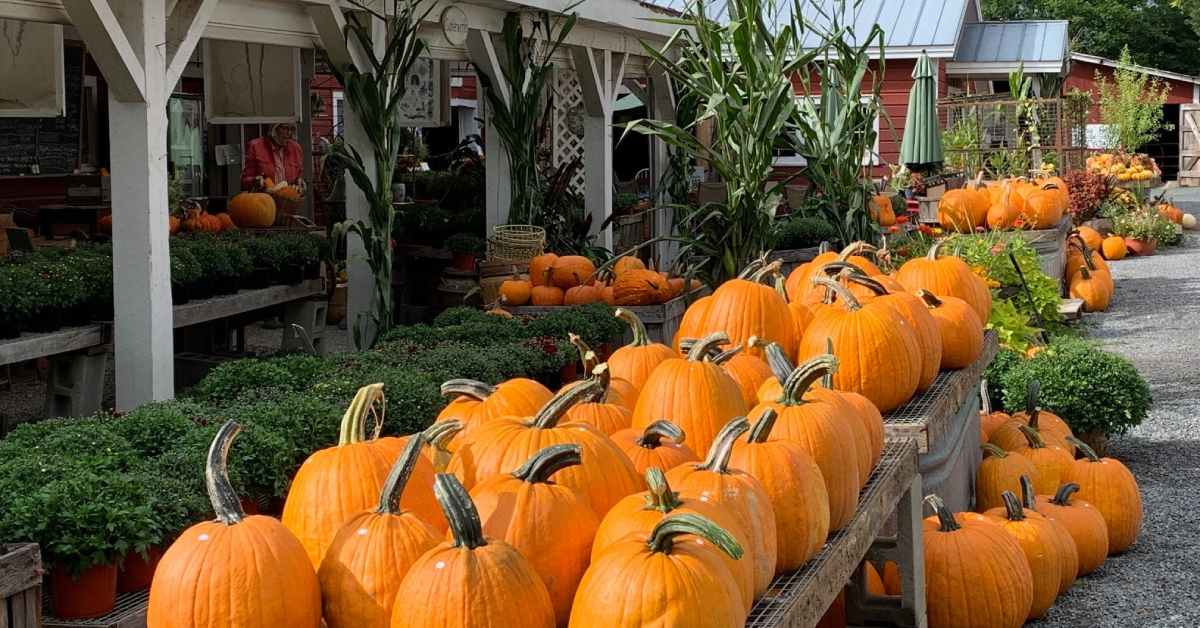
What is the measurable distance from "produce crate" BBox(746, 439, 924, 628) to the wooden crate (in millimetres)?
1444

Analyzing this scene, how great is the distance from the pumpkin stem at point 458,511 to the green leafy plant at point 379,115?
5.51 metres

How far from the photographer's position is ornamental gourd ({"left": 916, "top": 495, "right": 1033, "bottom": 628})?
4.52 metres

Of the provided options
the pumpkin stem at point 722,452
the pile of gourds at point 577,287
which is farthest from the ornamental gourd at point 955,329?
the pile of gourds at point 577,287

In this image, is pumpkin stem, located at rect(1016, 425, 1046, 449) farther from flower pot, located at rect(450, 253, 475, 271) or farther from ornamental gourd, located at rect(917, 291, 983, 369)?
flower pot, located at rect(450, 253, 475, 271)

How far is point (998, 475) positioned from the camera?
587cm

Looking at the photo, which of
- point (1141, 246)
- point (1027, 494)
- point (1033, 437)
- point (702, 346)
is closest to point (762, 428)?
point (702, 346)

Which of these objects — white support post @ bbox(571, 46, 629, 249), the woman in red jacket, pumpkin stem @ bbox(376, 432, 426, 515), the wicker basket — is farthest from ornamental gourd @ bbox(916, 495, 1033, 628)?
the woman in red jacket

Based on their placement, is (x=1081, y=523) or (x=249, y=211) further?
(x=249, y=211)

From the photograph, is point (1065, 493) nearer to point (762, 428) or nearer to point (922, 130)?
point (762, 428)

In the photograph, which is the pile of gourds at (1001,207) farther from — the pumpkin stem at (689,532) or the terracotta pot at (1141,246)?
the pumpkin stem at (689,532)

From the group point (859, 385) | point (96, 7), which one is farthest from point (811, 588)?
point (96, 7)

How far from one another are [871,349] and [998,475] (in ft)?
5.85

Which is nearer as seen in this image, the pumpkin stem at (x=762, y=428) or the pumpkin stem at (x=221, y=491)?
the pumpkin stem at (x=221, y=491)

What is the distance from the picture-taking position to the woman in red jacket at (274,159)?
12422 mm
